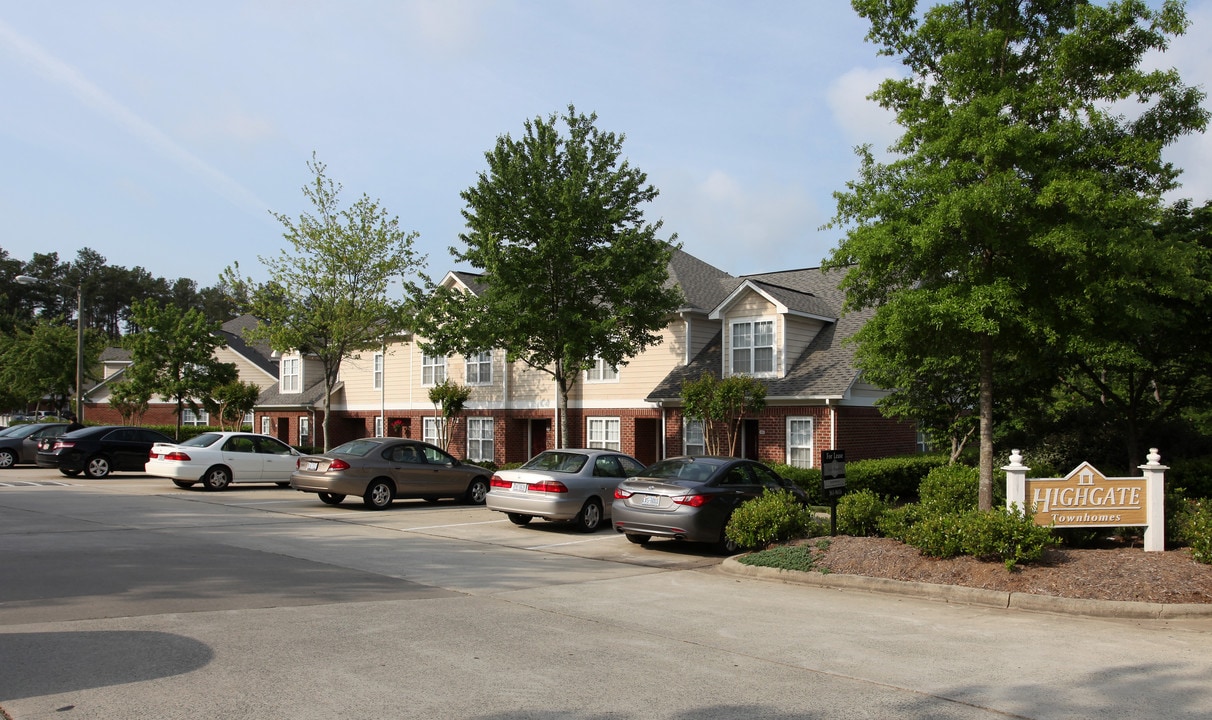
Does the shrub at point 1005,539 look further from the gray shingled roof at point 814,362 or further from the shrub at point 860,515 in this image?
the gray shingled roof at point 814,362

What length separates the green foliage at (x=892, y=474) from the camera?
2130 centimetres

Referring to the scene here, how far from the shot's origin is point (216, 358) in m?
38.2

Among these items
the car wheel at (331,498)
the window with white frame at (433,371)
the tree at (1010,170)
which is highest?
the tree at (1010,170)

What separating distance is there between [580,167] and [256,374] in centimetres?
2896

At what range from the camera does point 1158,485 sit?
1138 cm

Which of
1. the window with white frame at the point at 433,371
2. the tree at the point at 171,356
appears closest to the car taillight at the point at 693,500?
the window with white frame at the point at 433,371

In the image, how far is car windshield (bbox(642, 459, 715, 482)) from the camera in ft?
44.4

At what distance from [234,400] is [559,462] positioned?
27.0 meters

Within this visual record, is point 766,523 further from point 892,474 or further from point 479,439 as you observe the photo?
point 479,439

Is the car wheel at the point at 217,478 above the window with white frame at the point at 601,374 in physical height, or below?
below

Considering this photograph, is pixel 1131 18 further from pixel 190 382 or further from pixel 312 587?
pixel 190 382

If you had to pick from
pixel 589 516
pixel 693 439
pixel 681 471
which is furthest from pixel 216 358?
pixel 681 471

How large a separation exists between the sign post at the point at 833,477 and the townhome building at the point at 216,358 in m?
30.8

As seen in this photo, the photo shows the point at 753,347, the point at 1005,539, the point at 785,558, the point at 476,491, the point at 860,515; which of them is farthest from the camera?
the point at 753,347
